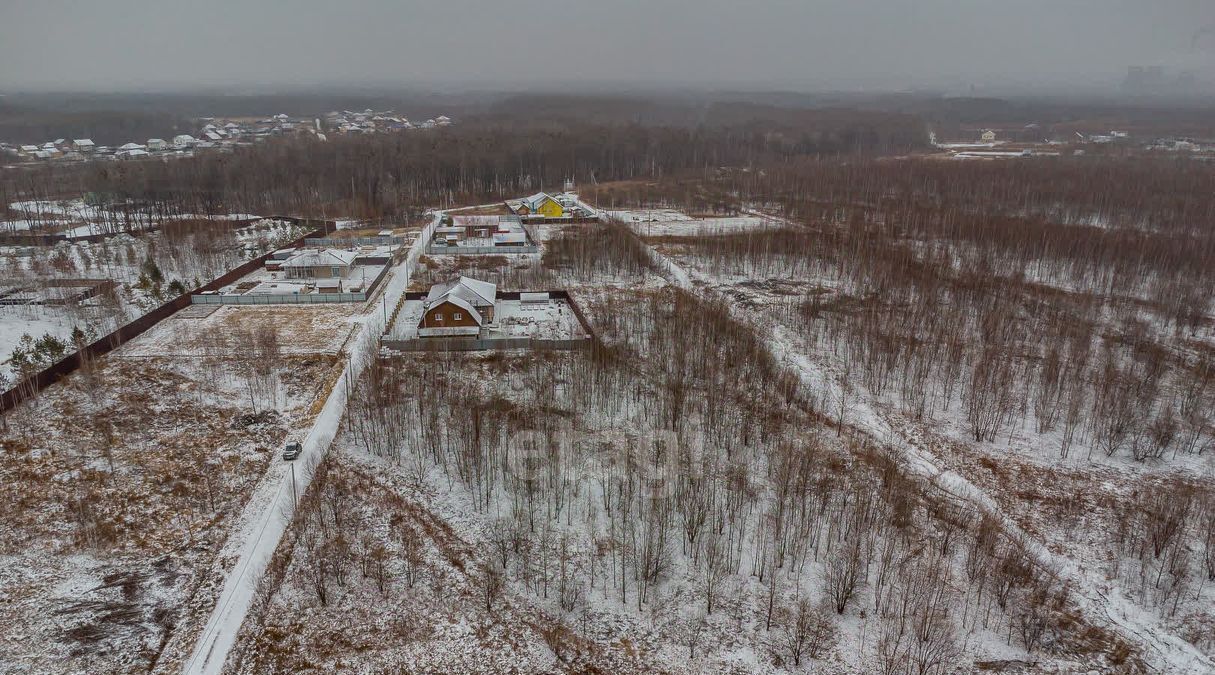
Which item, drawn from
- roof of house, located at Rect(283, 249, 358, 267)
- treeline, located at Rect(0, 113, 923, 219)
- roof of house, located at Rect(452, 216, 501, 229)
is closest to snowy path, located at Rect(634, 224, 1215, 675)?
roof of house, located at Rect(283, 249, 358, 267)

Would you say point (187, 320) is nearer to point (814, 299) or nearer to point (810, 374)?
Result: point (810, 374)

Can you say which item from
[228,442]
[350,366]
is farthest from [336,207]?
[228,442]

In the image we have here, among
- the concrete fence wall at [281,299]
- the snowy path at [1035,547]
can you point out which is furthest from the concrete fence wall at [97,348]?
the snowy path at [1035,547]

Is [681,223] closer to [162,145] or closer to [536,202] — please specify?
[536,202]

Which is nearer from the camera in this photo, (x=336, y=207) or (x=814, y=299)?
(x=814, y=299)

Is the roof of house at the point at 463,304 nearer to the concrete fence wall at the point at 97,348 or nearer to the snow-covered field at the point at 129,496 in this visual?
the snow-covered field at the point at 129,496
